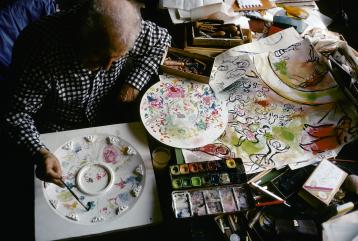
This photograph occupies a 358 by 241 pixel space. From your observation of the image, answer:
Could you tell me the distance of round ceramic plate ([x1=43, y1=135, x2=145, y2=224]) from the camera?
3.42ft

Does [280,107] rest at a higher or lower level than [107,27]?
lower

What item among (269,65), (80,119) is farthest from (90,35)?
(269,65)

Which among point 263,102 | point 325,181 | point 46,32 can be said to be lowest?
point 325,181

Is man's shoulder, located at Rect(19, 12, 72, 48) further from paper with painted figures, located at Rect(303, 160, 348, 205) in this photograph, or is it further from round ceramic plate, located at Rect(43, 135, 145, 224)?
paper with painted figures, located at Rect(303, 160, 348, 205)

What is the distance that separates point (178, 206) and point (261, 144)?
389 mm

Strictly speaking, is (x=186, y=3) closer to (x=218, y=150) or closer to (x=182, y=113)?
(x=182, y=113)

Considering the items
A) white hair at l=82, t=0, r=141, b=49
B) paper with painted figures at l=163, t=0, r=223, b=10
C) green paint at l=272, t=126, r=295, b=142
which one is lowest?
green paint at l=272, t=126, r=295, b=142

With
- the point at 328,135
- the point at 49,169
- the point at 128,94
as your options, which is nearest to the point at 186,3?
the point at 128,94

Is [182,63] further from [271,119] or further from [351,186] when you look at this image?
[351,186]

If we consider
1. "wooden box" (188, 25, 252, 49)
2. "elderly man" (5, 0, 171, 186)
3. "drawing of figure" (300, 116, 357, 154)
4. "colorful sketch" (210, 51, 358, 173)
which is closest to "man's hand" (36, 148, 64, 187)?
"elderly man" (5, 0, 171, 186)

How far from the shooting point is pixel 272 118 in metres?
1.29

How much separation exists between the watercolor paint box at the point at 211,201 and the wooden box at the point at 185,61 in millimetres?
459

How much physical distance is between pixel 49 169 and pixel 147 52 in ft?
2.10

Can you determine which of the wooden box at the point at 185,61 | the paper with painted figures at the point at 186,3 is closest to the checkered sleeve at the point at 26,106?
the wooden box at the point at 185,61
